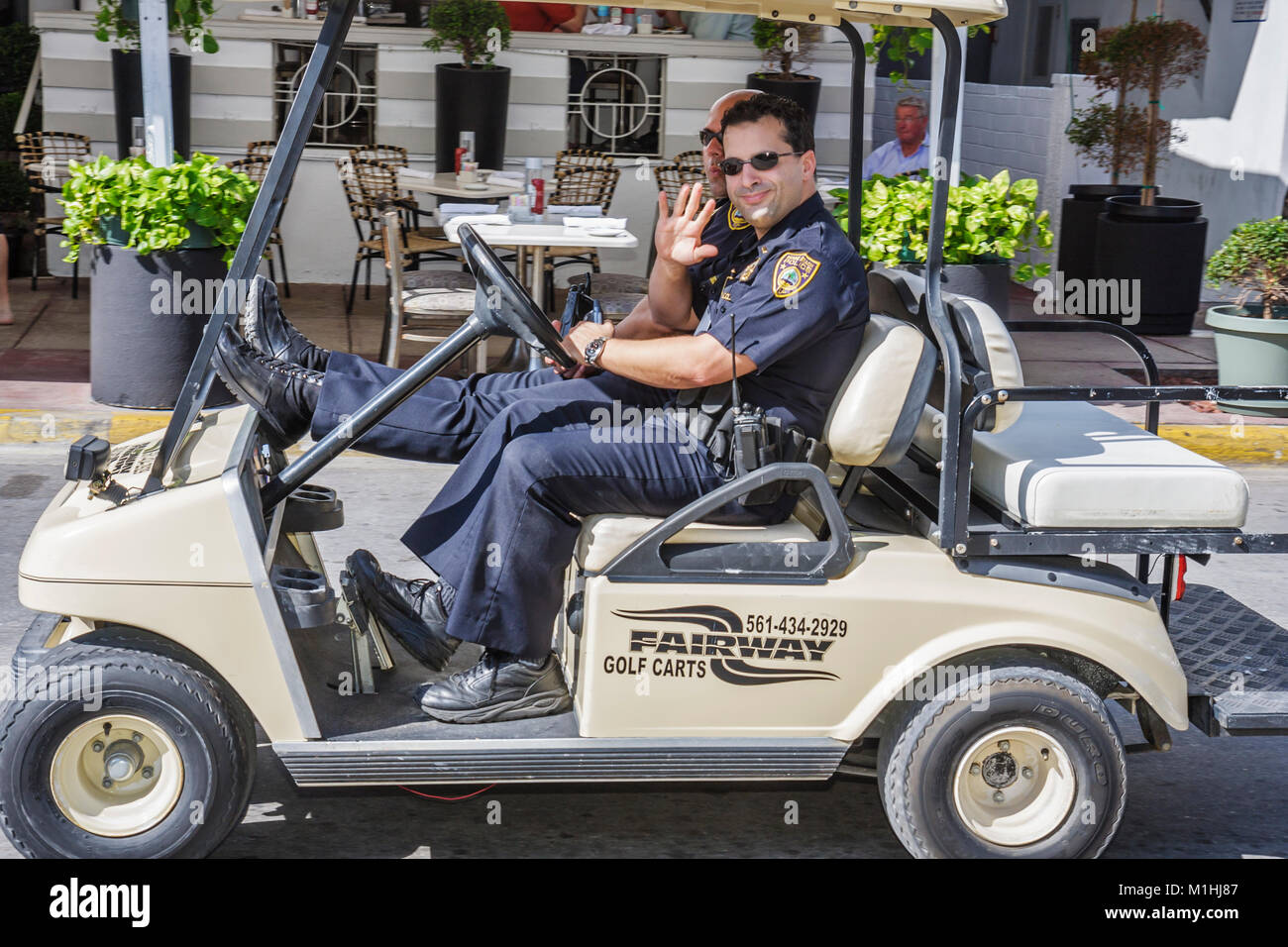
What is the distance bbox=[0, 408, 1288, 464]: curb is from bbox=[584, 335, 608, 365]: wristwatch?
12.4ft

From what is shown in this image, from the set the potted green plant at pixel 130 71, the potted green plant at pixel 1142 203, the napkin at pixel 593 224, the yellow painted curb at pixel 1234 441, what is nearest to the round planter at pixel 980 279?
the yellow painted curb at pixel 1234 441

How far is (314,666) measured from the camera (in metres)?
3.64

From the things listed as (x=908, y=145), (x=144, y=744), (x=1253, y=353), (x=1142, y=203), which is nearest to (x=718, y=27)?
(x=908, y=145)

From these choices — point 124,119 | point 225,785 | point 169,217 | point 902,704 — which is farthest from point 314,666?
point 124,119

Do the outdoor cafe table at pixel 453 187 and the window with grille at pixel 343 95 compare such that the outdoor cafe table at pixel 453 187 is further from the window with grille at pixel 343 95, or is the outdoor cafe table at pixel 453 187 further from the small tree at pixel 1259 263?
the small tree at pixel 1259 263

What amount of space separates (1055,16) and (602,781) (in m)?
14.9

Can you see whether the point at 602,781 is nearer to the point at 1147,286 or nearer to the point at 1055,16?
the point at 1147,286

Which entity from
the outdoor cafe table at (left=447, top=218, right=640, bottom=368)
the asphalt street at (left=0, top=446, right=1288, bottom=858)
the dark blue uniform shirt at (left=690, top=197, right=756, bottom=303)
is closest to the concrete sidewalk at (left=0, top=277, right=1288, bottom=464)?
the outdoor cafe table at (left=447, top=218, right=640, bottom=368)

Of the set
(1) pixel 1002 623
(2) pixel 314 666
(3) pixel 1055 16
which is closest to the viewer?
(1) pixel 1002 623

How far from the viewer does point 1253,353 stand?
8.12m

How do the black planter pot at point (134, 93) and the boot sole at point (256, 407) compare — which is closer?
the boot sole at point (256, 407)

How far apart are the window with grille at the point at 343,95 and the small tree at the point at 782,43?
9.13 feet

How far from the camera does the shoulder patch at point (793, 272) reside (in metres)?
3.52

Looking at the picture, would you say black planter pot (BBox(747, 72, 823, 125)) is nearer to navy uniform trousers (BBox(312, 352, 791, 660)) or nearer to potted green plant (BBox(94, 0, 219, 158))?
potted green plant (BBox(94, 0, 219, 158))
